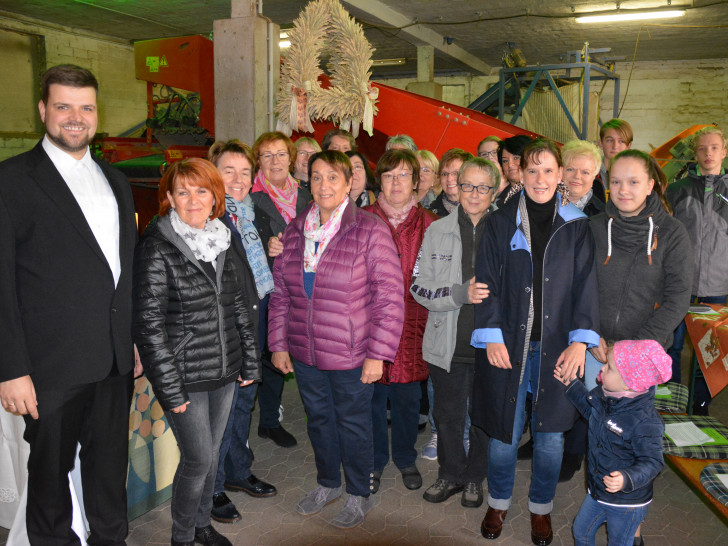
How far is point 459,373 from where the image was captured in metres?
2.88

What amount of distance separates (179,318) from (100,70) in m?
13.5

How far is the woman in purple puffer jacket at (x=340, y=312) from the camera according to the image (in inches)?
105

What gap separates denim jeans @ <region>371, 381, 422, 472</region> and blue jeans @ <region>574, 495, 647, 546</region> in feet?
3.42

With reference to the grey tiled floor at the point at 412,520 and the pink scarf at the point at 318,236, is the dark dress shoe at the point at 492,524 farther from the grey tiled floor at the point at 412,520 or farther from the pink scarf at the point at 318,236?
the pink scarf at the point at 318,236

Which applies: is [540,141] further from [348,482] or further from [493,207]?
[348,482]

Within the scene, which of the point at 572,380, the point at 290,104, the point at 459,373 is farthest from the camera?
the point at 290,104

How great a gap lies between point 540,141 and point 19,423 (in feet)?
8.45

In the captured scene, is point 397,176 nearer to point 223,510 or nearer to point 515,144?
point 515,144

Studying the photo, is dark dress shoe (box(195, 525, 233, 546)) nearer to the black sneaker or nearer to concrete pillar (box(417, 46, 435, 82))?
the black sneaker

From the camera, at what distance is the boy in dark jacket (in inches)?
85.0

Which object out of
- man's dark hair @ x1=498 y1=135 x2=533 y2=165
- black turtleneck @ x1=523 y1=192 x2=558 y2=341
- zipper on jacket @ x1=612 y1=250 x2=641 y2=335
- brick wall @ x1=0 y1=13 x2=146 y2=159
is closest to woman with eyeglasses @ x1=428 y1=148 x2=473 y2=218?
man's dark hair @ x1=498 y1=135 x2=533 y2=165

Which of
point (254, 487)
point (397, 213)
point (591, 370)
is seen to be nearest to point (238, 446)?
point (254, 487)

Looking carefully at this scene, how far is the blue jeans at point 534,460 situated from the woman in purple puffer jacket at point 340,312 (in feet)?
1.95

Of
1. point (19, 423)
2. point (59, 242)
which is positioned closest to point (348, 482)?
point (19, 423)
